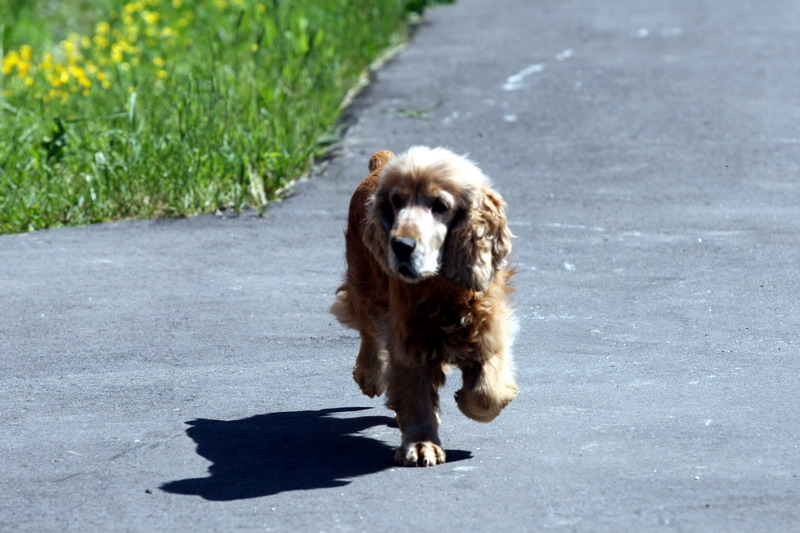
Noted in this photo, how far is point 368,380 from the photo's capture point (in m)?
5.88

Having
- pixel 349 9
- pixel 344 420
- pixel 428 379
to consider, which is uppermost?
pixel 349 9

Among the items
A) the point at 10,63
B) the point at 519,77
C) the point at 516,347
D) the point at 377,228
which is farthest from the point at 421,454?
the point at 10,63

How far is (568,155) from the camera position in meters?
10.9

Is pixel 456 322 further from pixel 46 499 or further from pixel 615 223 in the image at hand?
pixel 615 223

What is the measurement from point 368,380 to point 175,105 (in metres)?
6.00

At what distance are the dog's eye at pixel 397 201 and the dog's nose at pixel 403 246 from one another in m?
0.26

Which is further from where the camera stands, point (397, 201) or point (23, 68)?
point (23, 68)

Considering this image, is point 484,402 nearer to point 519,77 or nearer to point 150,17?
point 519,77

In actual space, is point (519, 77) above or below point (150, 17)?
below

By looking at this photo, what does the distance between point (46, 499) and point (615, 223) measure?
535cm

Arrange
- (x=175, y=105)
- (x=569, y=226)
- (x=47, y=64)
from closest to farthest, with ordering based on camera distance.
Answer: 1. (x=569, y=226)
2. (x=175, y=105)
3. (x=47, y=64)

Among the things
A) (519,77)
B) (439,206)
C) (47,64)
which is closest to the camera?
(439,206)

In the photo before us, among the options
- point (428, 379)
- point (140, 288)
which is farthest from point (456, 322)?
point (140, 288)

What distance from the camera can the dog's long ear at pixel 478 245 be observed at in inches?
197
